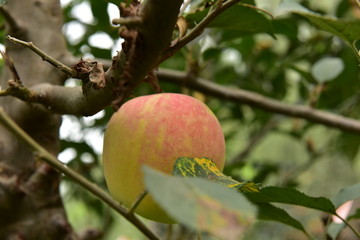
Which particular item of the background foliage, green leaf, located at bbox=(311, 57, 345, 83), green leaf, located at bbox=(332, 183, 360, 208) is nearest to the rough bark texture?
the background foliage

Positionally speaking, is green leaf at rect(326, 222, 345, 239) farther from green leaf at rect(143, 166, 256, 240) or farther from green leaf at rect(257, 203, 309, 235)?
green leaf at rect(143, 166, 256, 240)

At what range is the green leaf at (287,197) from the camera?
50cm

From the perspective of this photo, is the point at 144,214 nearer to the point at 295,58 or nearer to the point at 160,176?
the point at 160,176

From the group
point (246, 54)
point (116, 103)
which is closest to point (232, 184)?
point (116, 103)

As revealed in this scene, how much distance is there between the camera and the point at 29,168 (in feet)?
2.25

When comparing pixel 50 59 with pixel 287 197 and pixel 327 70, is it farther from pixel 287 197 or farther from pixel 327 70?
pixel 327 70

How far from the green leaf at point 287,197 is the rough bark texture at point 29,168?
0.30m

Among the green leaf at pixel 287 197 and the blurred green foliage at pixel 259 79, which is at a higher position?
the green leaf at pixel 287 197

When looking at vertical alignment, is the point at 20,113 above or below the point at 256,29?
below

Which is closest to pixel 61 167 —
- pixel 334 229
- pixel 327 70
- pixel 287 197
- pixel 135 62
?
pixel 135 62

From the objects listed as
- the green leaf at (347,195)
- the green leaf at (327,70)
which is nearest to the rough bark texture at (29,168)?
the green leaf at (347,195)

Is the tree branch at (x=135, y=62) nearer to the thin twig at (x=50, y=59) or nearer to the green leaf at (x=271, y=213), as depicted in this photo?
the thin twig at (x=50, y=59)

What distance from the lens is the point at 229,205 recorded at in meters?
0.28

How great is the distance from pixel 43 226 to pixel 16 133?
39 centimetres
